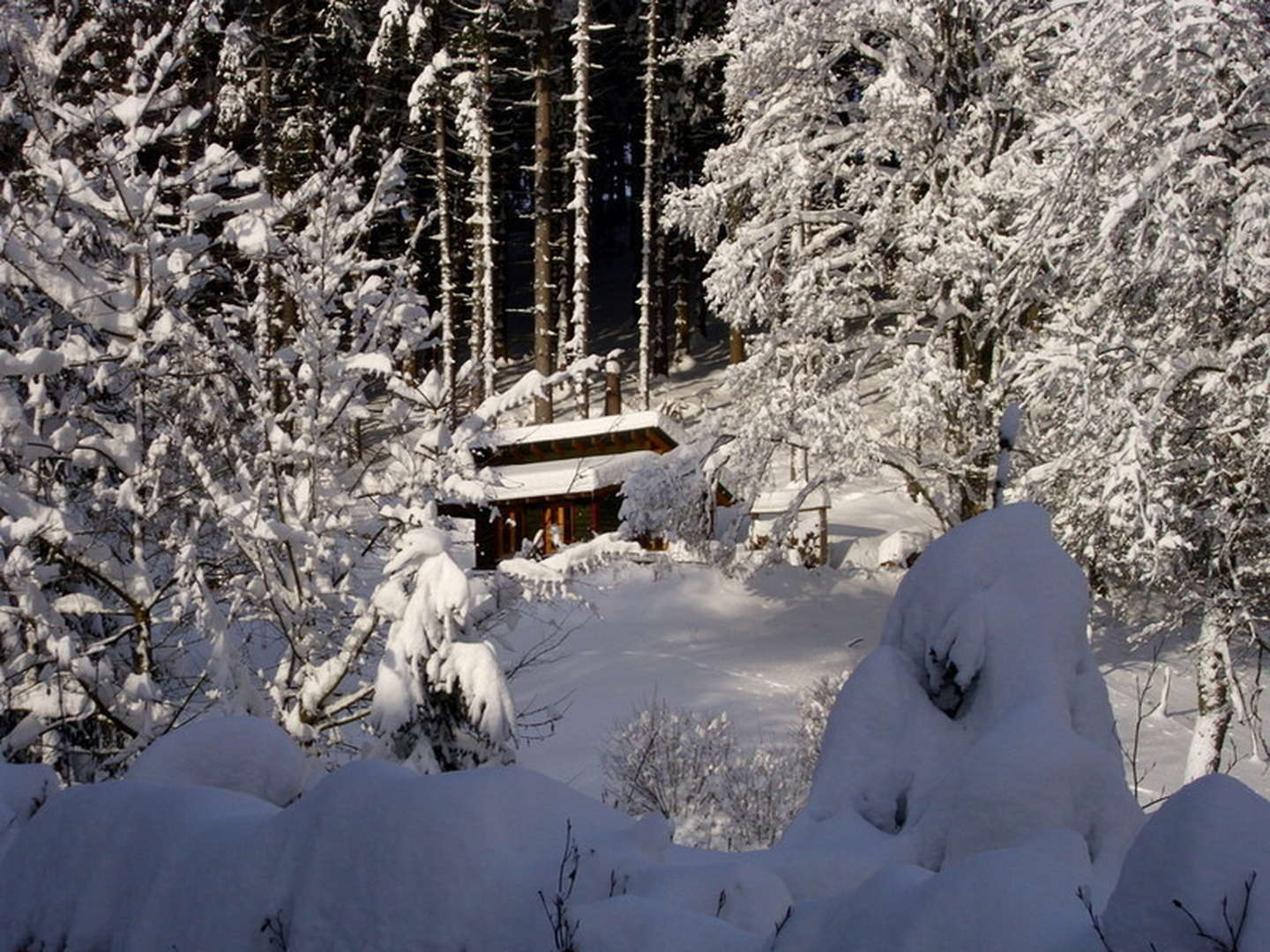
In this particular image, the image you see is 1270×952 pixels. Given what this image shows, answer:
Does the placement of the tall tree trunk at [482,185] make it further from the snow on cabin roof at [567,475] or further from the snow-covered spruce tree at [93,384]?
the snow-covered spruce tree at [93,384]

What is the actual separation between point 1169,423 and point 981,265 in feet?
9.49

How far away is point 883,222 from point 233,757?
11.8 metres

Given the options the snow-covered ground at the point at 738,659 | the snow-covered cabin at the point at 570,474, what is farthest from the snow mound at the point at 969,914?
the snow-covered cabin at the point at 570,474

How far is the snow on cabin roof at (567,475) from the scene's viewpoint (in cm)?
1962

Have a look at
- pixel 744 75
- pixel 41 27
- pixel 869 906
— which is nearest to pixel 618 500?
pixel 744 75

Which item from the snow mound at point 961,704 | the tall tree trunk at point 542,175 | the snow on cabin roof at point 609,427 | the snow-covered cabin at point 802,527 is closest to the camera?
the snow mound at point 961,704

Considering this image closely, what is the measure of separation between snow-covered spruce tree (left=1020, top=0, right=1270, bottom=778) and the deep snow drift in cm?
732

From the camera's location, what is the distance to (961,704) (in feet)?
14.8

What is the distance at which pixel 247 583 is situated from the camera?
8.06 metres

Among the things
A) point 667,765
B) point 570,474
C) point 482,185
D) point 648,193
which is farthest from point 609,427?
point 648,193

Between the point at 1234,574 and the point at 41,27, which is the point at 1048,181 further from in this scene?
the point at 41,27

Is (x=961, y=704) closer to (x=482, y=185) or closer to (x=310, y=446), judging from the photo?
(x=310, y=446)

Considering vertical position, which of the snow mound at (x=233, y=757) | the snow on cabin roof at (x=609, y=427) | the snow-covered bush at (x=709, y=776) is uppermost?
the snow on cabin roof at (x=609, y=427)

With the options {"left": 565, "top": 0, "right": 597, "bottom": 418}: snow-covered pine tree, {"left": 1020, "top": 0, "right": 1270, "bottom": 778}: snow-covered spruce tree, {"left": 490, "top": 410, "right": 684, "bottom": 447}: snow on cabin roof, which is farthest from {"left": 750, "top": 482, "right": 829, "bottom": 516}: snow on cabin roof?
{"left": 565, "top": 0, "right": 597, "bottom": 418}: snow-covered pine tree
